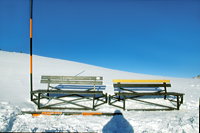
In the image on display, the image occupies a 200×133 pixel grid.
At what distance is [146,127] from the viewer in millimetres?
3381

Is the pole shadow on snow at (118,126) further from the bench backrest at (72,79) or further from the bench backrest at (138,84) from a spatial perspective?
the bench backrest at (72,79)

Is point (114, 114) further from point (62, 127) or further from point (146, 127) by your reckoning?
point (62, 127)

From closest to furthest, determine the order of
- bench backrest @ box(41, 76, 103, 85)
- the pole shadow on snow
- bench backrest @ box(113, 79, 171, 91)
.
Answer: the pole shadow on snow < bench backrest @ box(113, 79, 171, 91) < bench backrest @ box(41, 76, 103, 85)

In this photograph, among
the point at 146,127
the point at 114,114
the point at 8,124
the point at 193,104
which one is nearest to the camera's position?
the point at 8,124

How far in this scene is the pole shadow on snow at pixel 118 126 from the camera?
10.6 feet

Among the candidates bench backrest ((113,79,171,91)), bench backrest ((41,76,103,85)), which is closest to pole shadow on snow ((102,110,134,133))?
bench backrest ((113,79,171,91))

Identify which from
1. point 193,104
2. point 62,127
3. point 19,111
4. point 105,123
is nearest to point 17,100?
point 19,111

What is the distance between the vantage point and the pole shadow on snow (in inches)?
128

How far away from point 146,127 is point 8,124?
3.22 metres

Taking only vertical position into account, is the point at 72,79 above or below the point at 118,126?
above

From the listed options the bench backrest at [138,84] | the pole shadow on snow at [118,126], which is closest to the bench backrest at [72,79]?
the bench backrest at [138,84]

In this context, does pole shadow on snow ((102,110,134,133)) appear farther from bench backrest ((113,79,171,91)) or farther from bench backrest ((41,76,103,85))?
bench backrest ((41,76,103,85))

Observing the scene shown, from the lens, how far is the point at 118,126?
3492 millimetres

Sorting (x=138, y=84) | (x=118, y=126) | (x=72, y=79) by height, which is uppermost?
(x=72, y=79)
